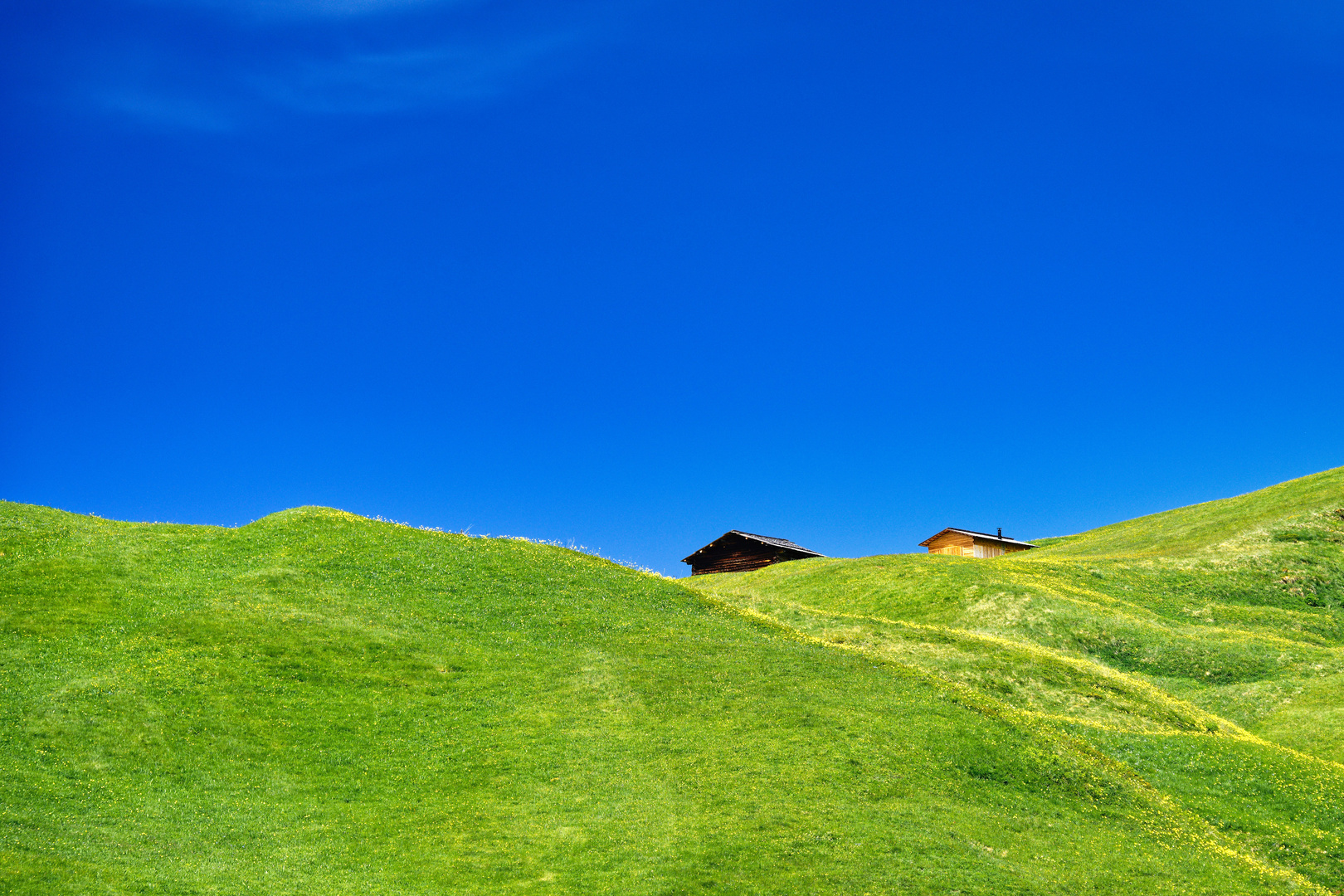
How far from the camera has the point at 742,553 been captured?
106 metres

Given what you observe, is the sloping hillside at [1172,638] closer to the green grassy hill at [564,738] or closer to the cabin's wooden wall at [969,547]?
the green grassy hill at [564,738]

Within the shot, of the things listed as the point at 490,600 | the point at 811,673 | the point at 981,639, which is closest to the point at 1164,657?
the point at 981,639

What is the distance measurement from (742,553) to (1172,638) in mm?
50087

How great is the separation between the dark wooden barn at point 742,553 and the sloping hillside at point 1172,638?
12044 millimetres

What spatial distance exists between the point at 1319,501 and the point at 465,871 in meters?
93.4

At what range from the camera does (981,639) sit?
2227 inches

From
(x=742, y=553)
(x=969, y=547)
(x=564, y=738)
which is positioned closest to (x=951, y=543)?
(x=969, y=547)

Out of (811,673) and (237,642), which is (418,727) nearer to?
(237,642)

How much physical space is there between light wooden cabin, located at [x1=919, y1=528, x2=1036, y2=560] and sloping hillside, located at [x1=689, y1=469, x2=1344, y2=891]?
11217 millimetres

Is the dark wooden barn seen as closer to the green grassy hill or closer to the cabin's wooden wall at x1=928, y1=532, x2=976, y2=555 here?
the cabin's wooden wall at x1=928, y1=532, x2=976, y2=555

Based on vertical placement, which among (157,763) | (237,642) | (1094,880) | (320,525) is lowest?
(1094,880)

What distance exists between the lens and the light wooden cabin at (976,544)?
110306 mm

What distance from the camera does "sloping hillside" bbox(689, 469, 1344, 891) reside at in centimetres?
3959

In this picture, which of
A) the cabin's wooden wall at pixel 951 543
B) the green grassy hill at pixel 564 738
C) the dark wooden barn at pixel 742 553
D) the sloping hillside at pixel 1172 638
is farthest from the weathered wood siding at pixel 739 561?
the green grassy hill at pixel 564 738
